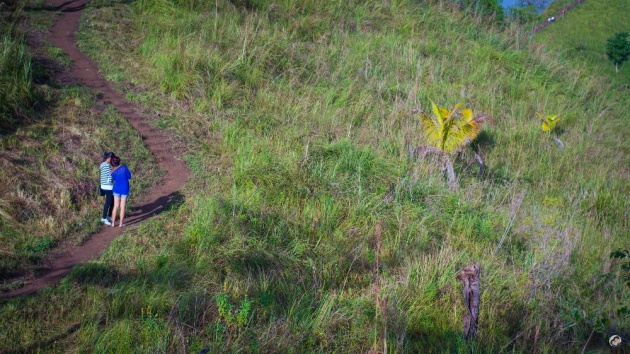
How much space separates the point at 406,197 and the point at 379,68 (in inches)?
214

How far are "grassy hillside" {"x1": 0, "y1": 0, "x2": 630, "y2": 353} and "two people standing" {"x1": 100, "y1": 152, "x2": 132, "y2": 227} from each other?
398mm

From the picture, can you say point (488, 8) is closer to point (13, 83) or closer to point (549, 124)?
point (549, 124)

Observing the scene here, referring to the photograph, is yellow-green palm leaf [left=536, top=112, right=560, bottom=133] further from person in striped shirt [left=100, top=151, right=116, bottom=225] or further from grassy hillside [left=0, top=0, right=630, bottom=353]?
person in striped shirt [left=100, top=151, right=116, bottom=225]

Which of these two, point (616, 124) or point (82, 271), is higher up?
point (616, 124)

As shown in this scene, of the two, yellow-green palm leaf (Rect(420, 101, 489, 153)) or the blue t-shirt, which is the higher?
yellow-green palm leaf (Rect(420, 101, 489, 153))

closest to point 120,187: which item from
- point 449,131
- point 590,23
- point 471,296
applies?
point 471,296

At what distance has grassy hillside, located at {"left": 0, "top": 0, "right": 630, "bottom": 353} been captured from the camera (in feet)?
17.7

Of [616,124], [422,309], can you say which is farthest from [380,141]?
[616,124]

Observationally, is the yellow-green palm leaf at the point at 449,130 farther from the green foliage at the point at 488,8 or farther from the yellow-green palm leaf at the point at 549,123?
the green foliage at the point at 488,8

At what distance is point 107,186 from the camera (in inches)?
275

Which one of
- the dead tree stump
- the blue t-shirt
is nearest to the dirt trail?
the blue t-shirt

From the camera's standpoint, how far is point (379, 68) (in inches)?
508

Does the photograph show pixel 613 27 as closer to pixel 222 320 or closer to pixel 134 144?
Answer: pixel 134 144

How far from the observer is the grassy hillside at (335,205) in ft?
17.7
